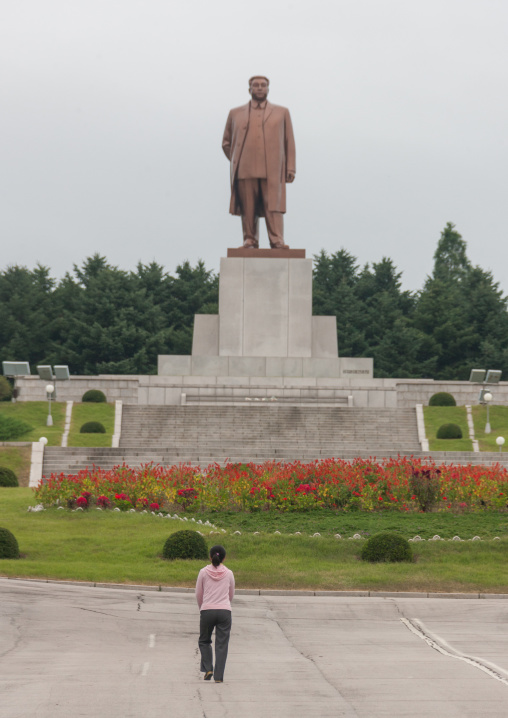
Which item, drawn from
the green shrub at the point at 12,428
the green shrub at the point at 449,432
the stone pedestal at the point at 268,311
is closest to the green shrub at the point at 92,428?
the green shrub at the point at 12,428

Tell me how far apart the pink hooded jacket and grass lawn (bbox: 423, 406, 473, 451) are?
17.2 metres

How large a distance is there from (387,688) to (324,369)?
80.8 ft

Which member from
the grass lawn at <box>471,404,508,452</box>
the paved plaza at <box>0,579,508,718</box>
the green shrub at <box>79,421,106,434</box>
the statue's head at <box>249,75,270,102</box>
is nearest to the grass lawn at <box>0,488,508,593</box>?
the paved plaza at <box>0,579,508,718</box>

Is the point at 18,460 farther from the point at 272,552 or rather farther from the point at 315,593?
the point at 315,593

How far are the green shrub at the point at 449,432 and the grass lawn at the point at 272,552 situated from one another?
8.99 m

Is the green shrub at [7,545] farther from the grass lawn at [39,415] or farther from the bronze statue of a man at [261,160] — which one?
the bronze statue of a man at [261,160]

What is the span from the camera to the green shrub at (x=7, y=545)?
496 inches

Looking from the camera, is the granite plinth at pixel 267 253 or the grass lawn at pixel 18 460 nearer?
the grass lawn at pixel 18 460

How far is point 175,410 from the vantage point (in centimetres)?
2664

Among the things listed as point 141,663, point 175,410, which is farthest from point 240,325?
point 141,663

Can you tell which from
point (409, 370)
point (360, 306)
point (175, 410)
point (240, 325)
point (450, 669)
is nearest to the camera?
point (450, 669)

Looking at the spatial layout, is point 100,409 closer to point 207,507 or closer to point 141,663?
point 207,507

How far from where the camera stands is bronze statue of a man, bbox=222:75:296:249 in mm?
31406

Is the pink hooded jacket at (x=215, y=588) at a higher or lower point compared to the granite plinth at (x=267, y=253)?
lower
